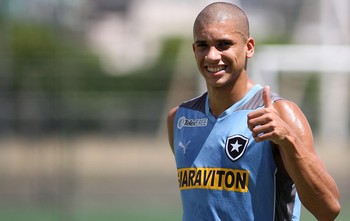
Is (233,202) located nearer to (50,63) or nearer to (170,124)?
(170,124)

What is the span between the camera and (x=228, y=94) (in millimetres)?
3842

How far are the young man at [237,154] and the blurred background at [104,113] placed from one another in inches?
297

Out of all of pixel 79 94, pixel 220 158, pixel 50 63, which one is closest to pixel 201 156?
pixel 220 158

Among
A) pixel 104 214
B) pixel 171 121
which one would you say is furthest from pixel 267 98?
pixel 104 214

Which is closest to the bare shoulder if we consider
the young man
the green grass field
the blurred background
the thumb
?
the young man

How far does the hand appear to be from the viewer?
3270mm

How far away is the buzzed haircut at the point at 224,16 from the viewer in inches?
148

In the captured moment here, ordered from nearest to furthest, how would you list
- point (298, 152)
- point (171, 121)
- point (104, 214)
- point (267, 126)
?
point (267, 126)
point (298, 152)
point (171, 121)
point (104, 214)

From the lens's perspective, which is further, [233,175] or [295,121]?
[233,175]

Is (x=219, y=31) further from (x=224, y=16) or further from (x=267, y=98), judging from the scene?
(x=267, y=98)

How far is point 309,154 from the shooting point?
3.45 metres

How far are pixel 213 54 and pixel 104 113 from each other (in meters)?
11.4

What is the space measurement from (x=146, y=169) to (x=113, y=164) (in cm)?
57

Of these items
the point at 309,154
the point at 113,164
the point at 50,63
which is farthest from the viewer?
the point at 113,164
